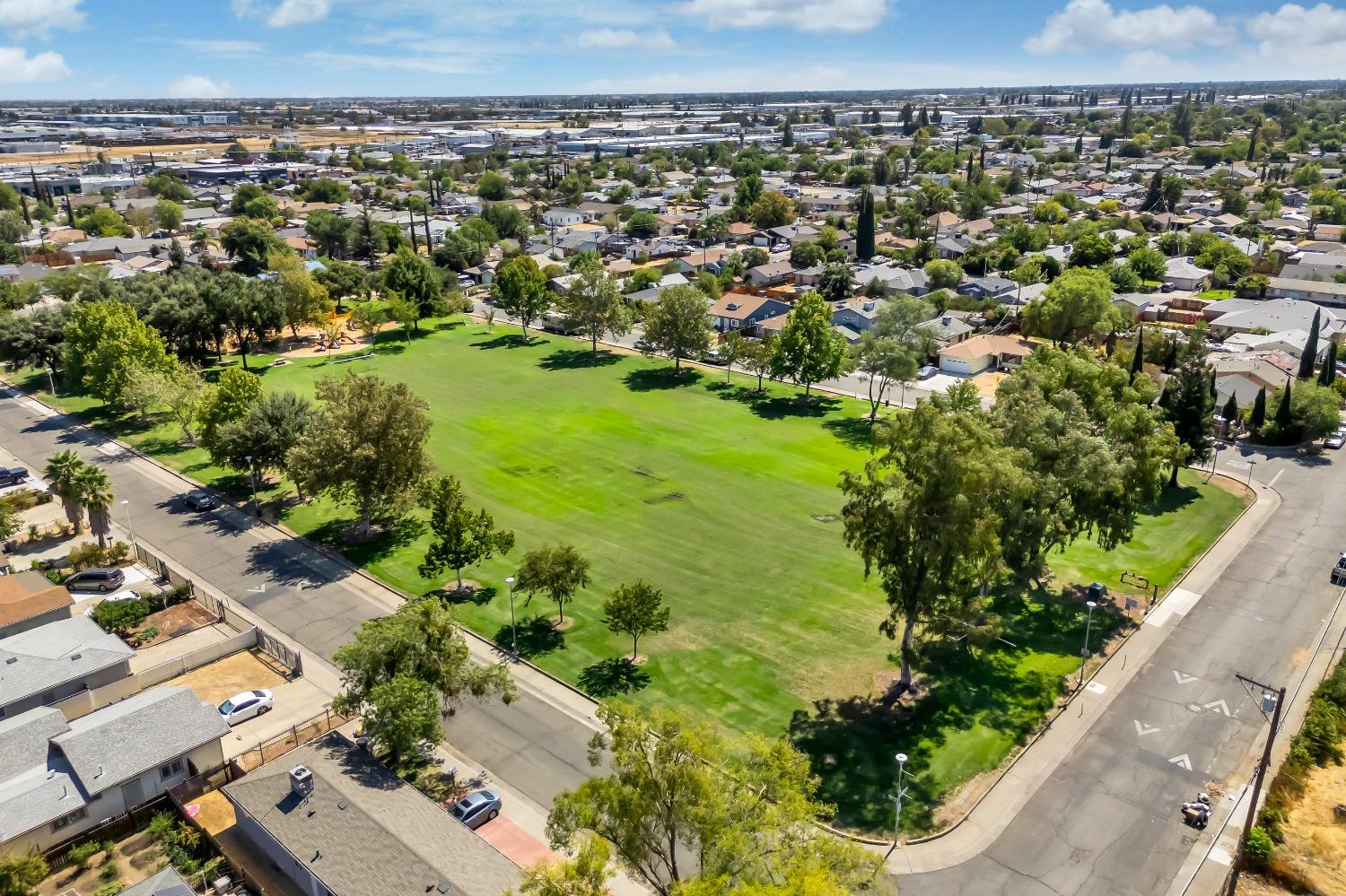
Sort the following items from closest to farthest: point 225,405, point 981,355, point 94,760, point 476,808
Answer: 1. point 476,808
2. point 94,760
3. point 225,405
4. point 981,355

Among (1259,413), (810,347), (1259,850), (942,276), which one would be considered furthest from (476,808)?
(942,276)

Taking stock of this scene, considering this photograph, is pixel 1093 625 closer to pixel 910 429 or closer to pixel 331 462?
pixel 910 429

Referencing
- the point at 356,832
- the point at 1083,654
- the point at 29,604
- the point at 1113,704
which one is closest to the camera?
the point at 356,832

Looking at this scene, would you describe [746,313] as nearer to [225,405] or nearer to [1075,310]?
[1075,310]

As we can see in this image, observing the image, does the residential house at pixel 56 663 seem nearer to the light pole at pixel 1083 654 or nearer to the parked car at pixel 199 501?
the parked car at pixel 199 501

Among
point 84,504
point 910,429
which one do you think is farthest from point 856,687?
point 84,504

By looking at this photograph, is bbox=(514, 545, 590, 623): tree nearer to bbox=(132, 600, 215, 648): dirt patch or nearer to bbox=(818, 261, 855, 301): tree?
bbox=(132, 600, 215, 648): dirt patch
